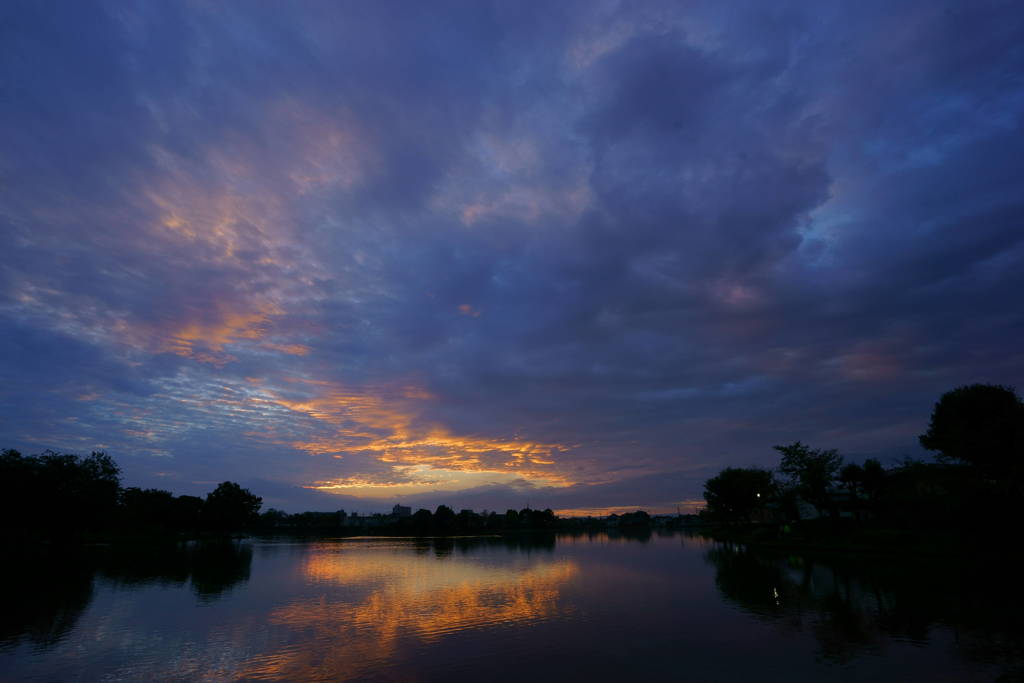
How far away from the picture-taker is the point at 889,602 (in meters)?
27.3

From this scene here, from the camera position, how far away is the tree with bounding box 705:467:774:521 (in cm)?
11025

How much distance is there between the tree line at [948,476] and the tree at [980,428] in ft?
0.23

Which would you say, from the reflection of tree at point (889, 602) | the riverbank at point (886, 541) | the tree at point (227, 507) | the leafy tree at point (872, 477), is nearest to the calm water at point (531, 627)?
the reflection of tree at point (889, 602)

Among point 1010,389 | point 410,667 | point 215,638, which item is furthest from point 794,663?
point 1010,389

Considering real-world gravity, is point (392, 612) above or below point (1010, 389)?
below

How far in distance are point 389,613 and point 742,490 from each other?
104 meters

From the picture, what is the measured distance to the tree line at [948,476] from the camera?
43.0 m

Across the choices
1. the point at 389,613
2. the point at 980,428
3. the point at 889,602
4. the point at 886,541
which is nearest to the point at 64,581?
the point at 389,613

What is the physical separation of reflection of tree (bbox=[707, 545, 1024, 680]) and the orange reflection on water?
13.1 meters

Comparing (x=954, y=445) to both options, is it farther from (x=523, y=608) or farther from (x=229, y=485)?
(x=229, y=485)

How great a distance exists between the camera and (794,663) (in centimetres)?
1733

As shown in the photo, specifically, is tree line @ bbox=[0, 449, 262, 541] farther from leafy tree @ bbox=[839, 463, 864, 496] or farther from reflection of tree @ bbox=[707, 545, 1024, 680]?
leafy tree @ bbox=[839, 463, 864, 496]

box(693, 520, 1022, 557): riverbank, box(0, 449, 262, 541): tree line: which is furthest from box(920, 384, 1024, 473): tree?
box(0, 449, 262, 541): tree line

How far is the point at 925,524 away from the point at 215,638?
65.1 metres
